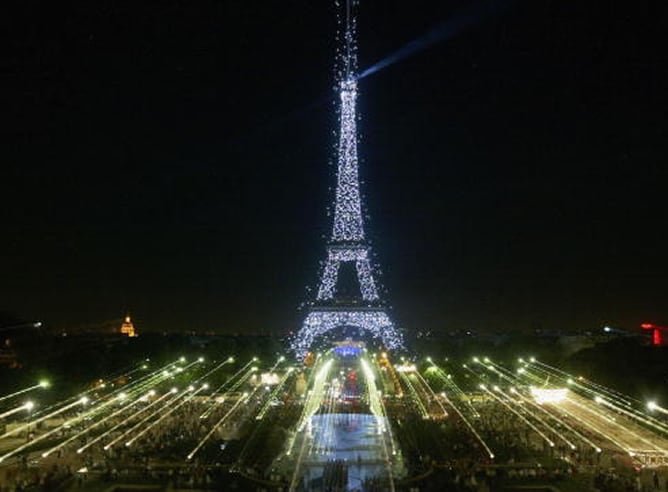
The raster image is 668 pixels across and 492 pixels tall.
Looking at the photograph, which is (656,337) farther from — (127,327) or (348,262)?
(127,327)

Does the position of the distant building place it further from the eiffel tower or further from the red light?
the red light

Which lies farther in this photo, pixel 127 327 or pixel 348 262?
pixel 127 327

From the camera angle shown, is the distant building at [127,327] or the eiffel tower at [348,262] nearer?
the eiffel tower at [348,262]

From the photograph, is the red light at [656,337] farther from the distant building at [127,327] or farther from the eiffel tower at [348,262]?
the distant building at [127,327]

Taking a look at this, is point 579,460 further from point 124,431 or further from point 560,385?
point 560,385

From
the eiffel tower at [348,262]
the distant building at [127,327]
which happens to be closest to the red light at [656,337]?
the eiffel tower at [348,262]

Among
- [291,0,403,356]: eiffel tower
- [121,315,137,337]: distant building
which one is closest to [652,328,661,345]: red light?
[291,0,403,356]: eiffel tower

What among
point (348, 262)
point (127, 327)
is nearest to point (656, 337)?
point (348, 262)

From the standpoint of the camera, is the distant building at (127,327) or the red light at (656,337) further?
the distant building at (127,327)

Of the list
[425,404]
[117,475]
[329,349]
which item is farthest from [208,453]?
[329,349]
